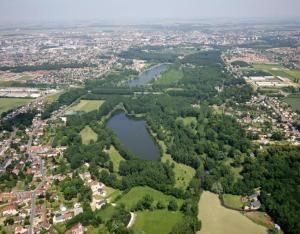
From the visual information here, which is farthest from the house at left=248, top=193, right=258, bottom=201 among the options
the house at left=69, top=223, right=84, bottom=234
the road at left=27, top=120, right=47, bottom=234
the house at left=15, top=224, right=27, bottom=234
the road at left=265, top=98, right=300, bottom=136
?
the house at left=15, top=224, right=27, bottom=234

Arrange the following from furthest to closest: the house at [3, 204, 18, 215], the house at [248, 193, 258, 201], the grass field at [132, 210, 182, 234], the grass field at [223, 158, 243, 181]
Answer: the grass field at [223, 158, 243, 181], the house at [248, 193, 258, 201], the house at [3, 204, 18, 215], the grass field at [132, 210, 182, 234]

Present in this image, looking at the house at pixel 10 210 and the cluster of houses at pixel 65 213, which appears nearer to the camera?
the cluster of houses at pixel 65 213

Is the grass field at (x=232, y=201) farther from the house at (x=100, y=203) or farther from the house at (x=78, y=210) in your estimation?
the house at (x=78, y=210)

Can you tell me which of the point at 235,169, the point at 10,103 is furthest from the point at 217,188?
the point at 10,103

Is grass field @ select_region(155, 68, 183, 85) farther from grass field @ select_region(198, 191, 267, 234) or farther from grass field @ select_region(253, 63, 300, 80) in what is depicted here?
grass field @ select_region(198, 191, 267, 234)

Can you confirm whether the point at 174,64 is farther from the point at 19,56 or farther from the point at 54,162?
the point at 54,162

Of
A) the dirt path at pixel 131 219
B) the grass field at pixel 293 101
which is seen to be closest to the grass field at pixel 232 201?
the dirt path at pixel 131 219

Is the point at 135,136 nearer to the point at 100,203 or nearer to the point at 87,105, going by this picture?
the point at 87,105
